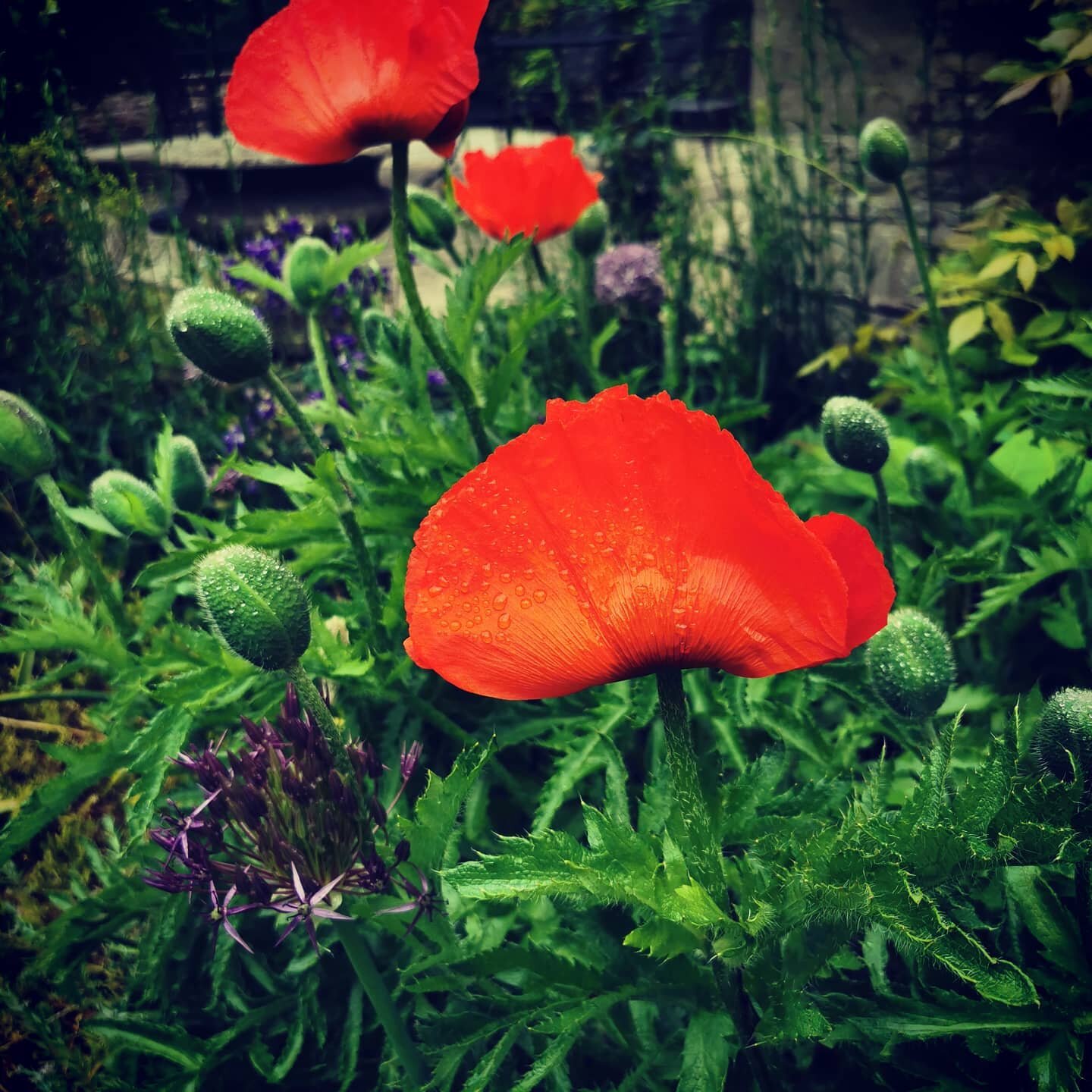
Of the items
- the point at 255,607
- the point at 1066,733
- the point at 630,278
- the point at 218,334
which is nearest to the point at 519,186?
the point at 218,334

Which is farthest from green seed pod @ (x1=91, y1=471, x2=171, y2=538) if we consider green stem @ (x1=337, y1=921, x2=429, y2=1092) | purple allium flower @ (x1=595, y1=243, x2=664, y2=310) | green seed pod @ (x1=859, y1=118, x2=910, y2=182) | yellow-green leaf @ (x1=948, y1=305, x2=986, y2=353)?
purple allium flower @ (x1=595, y1=243, x2=664, y2=310)

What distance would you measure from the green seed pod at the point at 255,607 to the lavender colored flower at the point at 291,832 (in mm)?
155

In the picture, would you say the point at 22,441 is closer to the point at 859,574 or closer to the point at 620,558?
the point at 620,558

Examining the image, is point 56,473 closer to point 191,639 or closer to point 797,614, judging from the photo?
point 191,639

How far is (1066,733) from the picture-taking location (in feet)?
3.02

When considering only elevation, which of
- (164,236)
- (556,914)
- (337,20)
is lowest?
(556,914)

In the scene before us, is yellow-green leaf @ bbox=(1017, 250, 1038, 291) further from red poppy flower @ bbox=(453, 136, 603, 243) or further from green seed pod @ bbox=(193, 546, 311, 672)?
green seed pod @ bbox=(193, 546, 311, 672)

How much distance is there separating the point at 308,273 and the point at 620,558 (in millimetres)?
1133

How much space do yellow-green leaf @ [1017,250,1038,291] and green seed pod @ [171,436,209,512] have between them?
187 centimetres

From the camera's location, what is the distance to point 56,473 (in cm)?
258

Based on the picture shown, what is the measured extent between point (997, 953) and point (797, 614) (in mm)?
622

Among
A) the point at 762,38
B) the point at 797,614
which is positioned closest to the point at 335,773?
the point at 797,614

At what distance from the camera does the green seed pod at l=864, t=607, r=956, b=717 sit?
102 cm

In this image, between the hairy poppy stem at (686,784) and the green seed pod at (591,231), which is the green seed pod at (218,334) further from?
the green seed pod at (591,231)
